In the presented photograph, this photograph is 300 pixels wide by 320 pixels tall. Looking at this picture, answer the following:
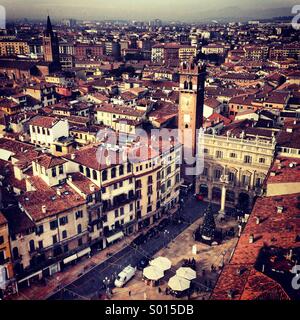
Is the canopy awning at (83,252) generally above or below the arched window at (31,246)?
below

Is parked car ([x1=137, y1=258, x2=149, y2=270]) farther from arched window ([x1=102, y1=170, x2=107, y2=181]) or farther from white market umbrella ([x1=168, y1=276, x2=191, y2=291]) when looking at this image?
arched window ([x1=102, y1=170, x2=107, y2=181])

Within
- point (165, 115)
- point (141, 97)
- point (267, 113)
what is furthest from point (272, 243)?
point (141, 97)

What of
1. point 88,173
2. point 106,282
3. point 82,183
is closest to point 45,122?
point 88,173

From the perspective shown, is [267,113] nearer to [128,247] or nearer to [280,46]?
[128,247]

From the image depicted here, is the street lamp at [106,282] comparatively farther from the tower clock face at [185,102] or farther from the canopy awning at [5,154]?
the tower clock face at [185,102]

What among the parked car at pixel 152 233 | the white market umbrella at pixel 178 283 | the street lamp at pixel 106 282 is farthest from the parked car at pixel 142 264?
the parked car at pixel 152 233

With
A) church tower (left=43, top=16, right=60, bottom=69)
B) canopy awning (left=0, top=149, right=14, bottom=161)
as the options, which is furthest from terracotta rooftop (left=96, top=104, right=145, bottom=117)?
church tower (left=43, top=16, right=60, bottom=69)

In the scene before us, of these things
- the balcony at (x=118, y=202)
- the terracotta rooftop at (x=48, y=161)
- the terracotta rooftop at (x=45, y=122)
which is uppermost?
the terracotta rooftop at (x=45, y=122)

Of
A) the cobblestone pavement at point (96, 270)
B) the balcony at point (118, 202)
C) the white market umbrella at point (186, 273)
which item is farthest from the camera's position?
the balcony at point (118, 202)
